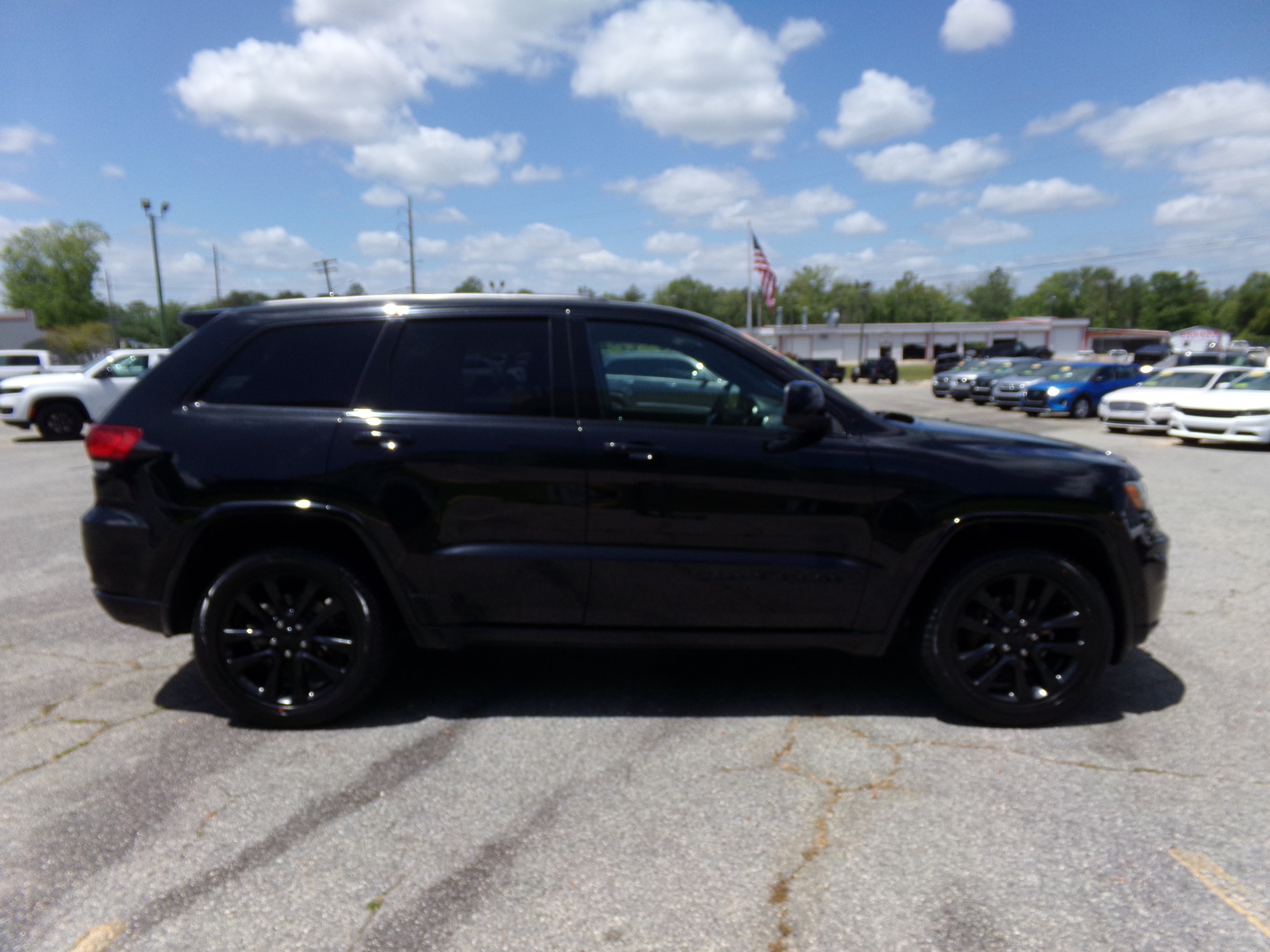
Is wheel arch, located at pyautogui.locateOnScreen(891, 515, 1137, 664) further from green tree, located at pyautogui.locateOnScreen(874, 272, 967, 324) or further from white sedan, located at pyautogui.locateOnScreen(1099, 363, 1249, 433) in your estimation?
green tree, located at pyautogui.locateOnScreen(874, 272, 967, 324)

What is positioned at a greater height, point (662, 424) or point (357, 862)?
point (662, 424)

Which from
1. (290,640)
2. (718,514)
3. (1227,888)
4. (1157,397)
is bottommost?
(1227,888)

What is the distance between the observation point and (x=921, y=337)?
95125mm

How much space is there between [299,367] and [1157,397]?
767 inches

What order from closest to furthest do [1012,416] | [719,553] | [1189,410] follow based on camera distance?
[719,553] < [1189,410] < [1012,416]

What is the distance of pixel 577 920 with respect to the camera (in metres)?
2.48

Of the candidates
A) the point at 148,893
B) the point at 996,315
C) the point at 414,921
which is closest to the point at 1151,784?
the point at 414,921

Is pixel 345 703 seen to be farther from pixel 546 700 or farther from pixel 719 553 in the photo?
pixel 719 553

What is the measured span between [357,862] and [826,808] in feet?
5.19

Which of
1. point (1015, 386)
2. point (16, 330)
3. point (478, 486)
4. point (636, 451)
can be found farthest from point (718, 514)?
point (16, 330)

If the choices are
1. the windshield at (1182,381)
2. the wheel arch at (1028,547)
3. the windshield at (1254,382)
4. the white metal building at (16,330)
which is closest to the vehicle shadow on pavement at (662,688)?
A: the wheel arch at (1028,547)

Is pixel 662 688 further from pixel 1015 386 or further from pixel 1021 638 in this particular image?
pixel 1015 386

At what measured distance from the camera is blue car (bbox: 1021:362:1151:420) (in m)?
23.6

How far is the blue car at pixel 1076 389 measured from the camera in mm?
23641
